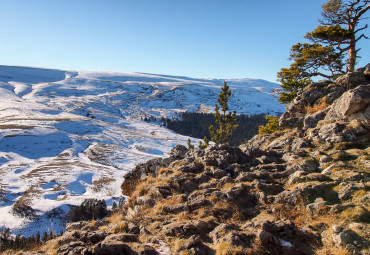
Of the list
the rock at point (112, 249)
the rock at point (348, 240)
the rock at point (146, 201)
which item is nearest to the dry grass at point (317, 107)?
the rock at point (348, 240)

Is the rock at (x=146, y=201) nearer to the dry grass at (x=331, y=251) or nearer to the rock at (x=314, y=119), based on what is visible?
the dry grass at (x=331, y=251)

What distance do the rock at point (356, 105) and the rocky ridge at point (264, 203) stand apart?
4cm

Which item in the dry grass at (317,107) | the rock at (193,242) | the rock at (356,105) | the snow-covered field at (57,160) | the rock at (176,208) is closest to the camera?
the rock at (193,242)

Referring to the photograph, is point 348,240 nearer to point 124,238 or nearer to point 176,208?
point 176,208

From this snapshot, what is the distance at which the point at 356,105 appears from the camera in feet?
38.9

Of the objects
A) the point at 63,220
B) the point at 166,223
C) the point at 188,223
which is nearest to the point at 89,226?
the point at 166,223

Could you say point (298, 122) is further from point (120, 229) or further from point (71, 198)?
point (71, 198)

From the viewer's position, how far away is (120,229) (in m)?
7.59

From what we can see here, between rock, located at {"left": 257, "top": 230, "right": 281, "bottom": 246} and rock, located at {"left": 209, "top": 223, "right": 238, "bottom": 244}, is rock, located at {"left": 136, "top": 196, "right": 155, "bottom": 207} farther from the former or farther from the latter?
rock, located at {"left": 257, "top": 230, "right": 281, "bottom": 246}

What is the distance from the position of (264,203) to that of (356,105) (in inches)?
304

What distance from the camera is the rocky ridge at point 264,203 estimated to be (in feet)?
20.0

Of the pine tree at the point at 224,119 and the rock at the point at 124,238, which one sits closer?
the rock at the point at 124,238

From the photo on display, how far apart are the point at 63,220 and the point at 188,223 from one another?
5038 cm

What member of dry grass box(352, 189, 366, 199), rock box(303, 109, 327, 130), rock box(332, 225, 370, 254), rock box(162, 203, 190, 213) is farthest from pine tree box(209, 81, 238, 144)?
rock box(332, 225, 370, 254)
